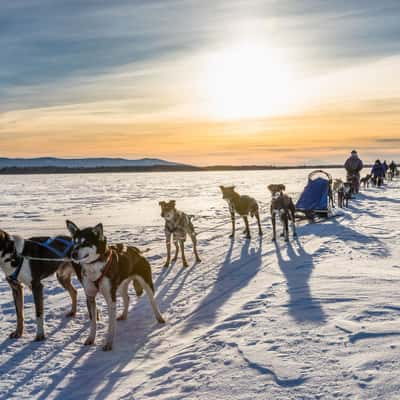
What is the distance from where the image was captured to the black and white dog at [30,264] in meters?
4.63

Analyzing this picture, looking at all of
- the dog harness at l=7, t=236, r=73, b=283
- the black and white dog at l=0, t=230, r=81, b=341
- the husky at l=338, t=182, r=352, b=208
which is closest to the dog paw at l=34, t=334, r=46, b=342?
the black and white dog at l=0, t=230, r=81, b=341

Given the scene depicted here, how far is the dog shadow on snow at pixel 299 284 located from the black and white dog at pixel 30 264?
2.71 m

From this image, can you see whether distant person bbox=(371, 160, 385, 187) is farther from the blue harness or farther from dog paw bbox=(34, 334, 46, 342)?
dog paw bbox=(34, 334, 46, 342)

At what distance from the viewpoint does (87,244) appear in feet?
13.8

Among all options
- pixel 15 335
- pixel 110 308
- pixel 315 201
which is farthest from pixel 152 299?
pixel 315 201

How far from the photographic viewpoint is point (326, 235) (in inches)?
416

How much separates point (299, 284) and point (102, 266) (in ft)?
10.6

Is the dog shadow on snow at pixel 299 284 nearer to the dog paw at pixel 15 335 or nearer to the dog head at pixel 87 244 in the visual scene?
the dog head at pixel 87 244

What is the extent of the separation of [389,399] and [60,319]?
3.95m

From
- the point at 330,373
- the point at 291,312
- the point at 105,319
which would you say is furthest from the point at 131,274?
the point at 330,373

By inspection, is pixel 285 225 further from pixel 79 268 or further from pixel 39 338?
pixel 39 338

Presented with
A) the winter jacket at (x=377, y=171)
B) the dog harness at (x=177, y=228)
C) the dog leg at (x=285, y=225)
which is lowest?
the dog leg at (x=285, y=225)

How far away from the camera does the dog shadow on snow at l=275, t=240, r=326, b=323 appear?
493 centimetres

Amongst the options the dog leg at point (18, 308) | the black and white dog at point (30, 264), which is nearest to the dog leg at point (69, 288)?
the black and white dog at point (30, 264)
